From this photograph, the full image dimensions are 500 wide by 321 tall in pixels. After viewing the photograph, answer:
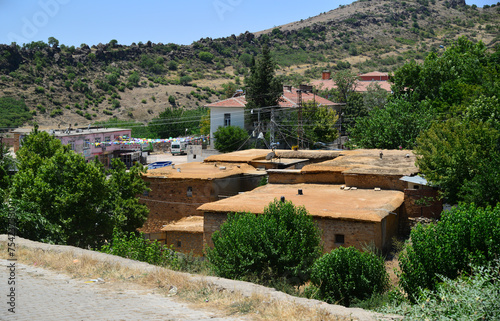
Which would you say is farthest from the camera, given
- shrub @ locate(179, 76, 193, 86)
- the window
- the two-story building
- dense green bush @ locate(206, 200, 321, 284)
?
shrub @ locate(179, 76, 193, 86)

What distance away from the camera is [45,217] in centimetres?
1920

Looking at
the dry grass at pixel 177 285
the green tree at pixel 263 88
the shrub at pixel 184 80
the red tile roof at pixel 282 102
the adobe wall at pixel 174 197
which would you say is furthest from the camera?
the shrub at pixel 184 80

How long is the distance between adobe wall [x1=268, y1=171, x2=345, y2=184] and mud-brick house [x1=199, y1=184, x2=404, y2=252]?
156 centimetres

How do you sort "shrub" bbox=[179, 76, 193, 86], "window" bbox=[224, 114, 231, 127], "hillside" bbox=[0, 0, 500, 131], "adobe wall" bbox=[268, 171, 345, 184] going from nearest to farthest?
"adobe wall" bbox=[268, 171, 345, 184], "window" bbox=[224, 114, 231, 127], "hillside" bbox=[0, 0, 500, 131], "shrub" bbox=[179, 76, 193, 86]

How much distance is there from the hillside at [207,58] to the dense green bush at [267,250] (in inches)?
2753

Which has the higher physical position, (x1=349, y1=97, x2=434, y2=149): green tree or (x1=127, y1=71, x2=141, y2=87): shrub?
(x1=127, y1=71, x2=141, y2=87): shrub

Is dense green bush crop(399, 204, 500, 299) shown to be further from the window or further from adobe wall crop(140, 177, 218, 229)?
the window

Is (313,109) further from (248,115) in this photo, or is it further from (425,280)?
(425,280)

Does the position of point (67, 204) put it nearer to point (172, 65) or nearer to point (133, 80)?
point (133, 80)

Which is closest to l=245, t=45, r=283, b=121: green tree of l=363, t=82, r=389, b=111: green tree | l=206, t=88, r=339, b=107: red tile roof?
l=206, t=88, r=339, b=107: red tile roof

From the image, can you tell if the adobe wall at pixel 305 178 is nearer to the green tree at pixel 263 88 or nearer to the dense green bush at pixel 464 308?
the dense green bush at pixel 464 308

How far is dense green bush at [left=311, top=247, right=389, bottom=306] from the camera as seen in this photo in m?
12.9

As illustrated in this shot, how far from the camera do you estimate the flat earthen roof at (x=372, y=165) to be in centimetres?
2148

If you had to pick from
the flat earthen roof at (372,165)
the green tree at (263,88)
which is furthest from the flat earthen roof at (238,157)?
the green tree at (263,88)
